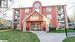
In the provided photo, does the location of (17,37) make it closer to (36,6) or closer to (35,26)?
(35,26)

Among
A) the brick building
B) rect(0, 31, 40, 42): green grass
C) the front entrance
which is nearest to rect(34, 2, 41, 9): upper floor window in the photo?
the brick building

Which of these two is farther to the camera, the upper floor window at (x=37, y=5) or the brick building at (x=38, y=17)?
the upper floor window at (x=37, y=5)

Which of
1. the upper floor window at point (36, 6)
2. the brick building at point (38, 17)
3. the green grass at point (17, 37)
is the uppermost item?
the upper floor window at point (36, 6)

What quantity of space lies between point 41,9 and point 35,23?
4.65 ft

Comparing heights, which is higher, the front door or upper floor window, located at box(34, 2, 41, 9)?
upper floor window, located at box(34, 2, 41, 9)

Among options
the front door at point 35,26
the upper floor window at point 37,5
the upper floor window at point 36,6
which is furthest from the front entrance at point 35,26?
the upper floor window at point 37,5

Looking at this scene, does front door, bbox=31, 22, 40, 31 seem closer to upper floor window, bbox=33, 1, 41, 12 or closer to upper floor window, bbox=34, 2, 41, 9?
upper floor window, bbox=33, 1, 41, 12

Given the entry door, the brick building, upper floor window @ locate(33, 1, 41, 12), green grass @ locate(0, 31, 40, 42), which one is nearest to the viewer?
green grass @ locate(0, 31, 40, 42)

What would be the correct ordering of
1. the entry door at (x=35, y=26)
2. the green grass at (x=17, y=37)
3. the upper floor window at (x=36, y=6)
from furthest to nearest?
the upper floor window at (x=36, y=6), the entry door at (x=35, y=26), the green grass at (x=17, y=37)

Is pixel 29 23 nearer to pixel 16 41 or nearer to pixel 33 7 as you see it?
pixel 33 7

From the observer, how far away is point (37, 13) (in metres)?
10.9

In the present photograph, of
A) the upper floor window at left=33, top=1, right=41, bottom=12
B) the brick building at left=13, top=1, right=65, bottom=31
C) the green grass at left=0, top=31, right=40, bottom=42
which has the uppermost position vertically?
the upper floor window at left=33, top=1, right=41, bottom=12

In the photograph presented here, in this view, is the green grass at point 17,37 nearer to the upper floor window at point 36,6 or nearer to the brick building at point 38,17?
the brick building at point 38,17

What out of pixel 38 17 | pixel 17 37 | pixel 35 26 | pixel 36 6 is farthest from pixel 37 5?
pixel 17 37
